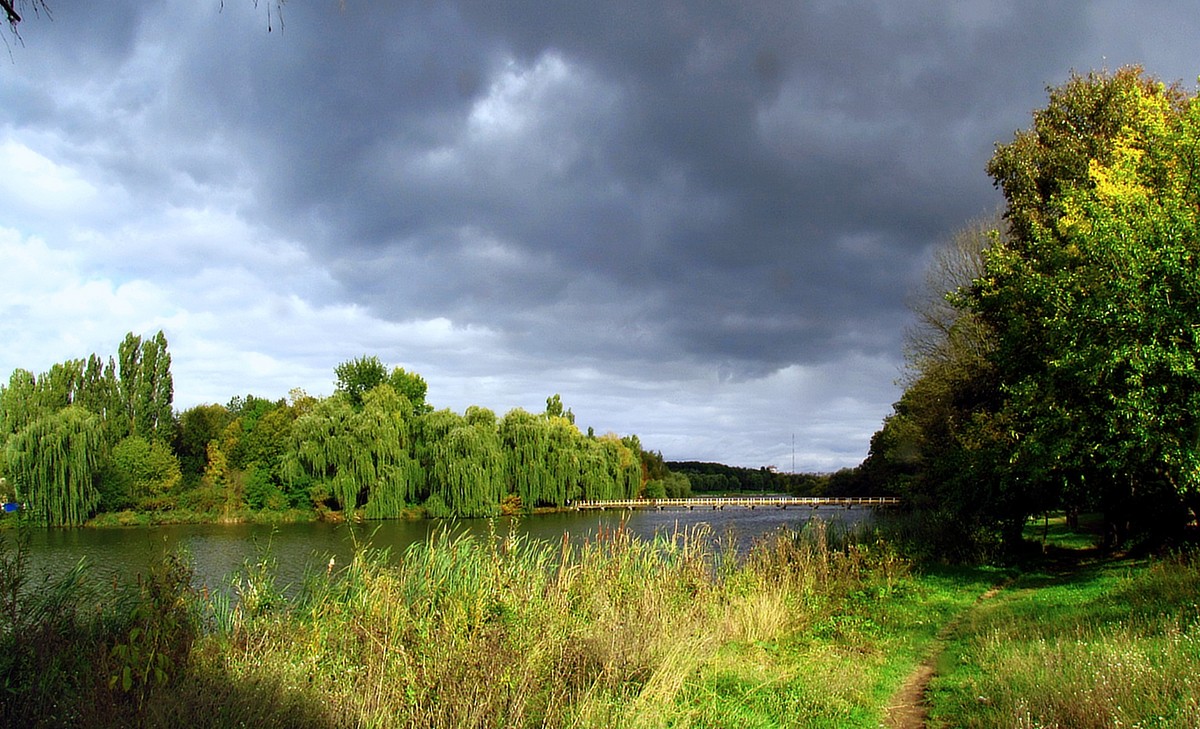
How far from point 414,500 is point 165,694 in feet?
130

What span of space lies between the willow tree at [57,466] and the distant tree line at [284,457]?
0.19ft

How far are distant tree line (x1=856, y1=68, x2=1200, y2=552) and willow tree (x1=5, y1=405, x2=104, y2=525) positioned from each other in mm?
38743

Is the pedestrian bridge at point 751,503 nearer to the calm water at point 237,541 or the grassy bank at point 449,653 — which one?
the calm water at point 237,541

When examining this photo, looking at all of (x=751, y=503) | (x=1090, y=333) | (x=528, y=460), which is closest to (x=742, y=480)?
(x=751, y=503)

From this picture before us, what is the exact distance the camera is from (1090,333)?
12.1 metres

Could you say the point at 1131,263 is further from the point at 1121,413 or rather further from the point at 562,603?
the point at 562,603

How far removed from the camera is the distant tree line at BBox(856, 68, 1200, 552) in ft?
37.0

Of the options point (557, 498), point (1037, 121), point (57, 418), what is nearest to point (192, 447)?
point (57, 418)

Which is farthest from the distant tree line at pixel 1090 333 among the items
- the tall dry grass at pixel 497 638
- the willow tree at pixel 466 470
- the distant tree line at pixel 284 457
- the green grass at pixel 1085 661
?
the distant tree line at pixel 284 457

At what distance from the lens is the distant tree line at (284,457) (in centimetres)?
3716

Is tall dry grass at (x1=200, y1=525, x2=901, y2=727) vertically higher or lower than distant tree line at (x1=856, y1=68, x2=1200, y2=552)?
lower

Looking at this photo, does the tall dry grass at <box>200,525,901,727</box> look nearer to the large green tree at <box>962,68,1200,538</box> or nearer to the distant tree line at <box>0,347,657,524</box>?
the large green tree at <box>962,68,1200,538</box>

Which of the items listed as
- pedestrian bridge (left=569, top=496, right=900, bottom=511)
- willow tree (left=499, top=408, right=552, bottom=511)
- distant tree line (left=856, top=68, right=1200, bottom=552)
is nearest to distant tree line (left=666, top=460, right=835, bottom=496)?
pedestrian bridge (left=569, top=496, right=900, bottom=511)

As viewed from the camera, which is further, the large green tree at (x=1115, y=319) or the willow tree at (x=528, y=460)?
the willow tree at (x=528, y=460)
